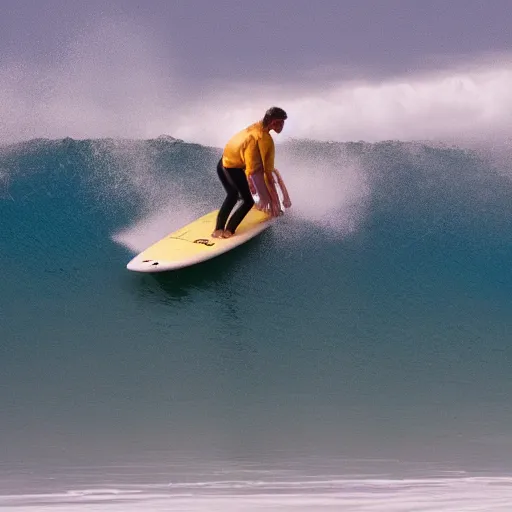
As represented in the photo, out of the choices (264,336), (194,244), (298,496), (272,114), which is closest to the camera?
(298,496)

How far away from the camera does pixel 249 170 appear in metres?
6.45

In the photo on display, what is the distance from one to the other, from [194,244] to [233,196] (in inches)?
19.1

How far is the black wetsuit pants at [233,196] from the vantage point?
21.6ft

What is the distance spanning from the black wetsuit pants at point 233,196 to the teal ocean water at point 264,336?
27 centimetres

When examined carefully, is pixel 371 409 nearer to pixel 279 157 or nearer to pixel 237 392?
pixel 237 392

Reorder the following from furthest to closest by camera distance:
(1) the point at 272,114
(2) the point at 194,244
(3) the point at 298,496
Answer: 1. (2) the point at 194,244
2. (1) the point at 272,114
3. (3) the point at 298,496

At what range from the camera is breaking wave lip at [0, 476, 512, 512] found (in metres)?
4.46

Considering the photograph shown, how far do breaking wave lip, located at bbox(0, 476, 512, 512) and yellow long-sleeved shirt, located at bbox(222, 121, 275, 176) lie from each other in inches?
101

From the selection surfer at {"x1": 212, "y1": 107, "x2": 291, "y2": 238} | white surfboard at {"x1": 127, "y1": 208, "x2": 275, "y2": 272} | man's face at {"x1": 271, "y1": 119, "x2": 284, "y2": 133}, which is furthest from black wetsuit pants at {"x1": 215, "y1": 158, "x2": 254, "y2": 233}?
man's face at {"x1": 271, "y1": 119, "x2": 284, "y2": 133}

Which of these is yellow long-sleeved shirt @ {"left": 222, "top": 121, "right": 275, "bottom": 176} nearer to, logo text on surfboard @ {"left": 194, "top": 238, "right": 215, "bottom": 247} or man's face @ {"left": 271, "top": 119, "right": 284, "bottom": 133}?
man's face @ {"left": 271, "top": 119, "right": 284, "bottom": 133}

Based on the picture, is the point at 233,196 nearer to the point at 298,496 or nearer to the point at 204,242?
the point at 204,242

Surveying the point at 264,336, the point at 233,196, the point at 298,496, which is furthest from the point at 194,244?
the point at 298,496

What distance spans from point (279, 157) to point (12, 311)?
9.24ft

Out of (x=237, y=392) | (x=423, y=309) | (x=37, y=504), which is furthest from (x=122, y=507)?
(x=423, y=309)
